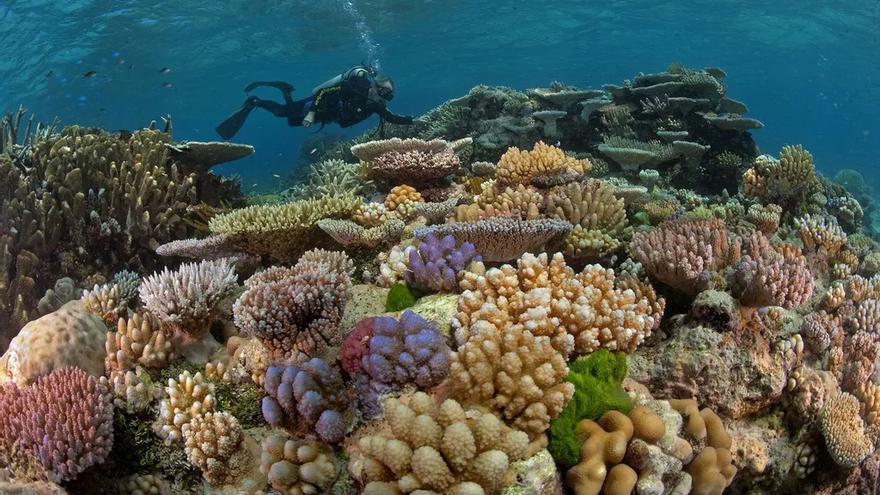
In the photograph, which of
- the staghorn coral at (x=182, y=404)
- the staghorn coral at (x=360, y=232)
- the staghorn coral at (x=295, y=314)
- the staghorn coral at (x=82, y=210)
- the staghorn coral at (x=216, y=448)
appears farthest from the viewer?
the staghorn coral at (x=82, y=210)

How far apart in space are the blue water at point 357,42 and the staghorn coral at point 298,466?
24.9 metres

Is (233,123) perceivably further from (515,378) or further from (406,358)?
(515,378)

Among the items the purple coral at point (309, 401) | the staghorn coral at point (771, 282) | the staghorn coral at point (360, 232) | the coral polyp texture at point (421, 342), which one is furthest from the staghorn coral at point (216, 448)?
the staghorn coral at point (771, 282)

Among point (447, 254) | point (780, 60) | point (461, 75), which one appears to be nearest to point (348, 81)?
point (447, 254)

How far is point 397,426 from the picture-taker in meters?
2.62

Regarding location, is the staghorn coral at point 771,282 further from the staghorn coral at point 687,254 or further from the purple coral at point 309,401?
the purple coral at point 309,401

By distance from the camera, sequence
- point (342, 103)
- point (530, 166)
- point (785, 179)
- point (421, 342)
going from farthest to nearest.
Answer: point (342, 103) < point (785, 179) < point (530, 166) < point (421, 342)

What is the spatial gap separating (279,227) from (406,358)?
268 cm

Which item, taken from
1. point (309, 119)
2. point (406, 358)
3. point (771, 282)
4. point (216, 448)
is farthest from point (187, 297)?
point (309, 119)

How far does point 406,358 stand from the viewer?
3045mm

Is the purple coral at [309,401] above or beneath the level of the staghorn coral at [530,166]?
beneath

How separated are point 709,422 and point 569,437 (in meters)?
1.32

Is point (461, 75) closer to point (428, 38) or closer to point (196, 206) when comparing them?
point (428, 38)

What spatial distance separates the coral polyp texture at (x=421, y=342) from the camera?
2.95 m
